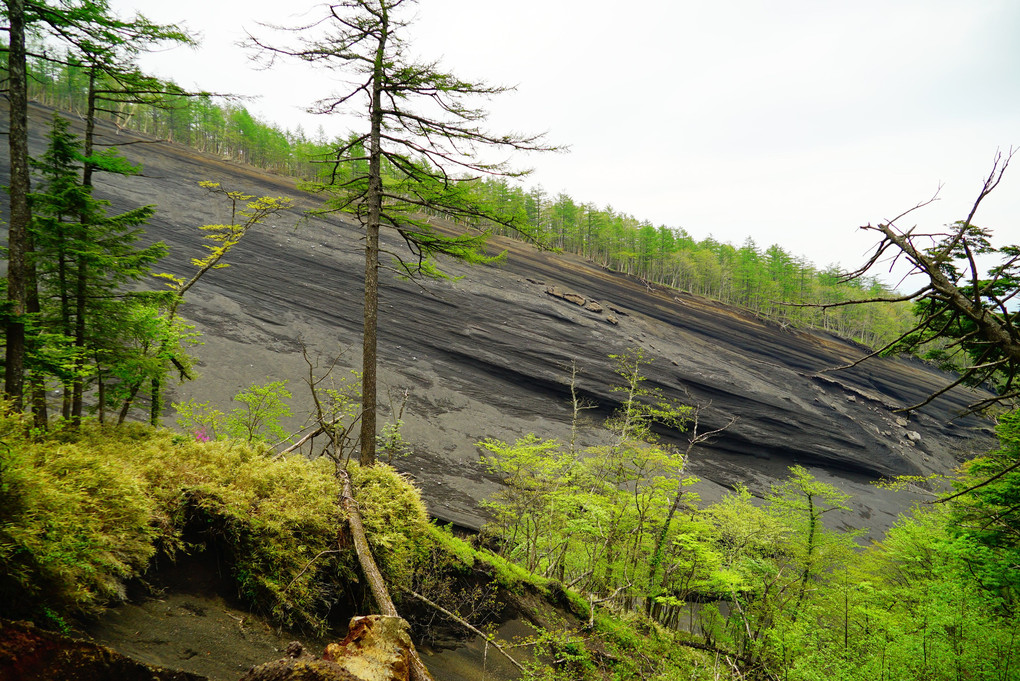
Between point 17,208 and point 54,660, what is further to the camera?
point 17,208

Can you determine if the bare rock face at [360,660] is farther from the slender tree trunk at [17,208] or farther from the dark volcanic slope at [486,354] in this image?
the dark volcanic slope at [486,354]

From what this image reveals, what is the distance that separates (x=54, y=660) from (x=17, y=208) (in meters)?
6.36

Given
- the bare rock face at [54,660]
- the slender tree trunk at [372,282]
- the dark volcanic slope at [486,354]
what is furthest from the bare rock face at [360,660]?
the dark volcanic slope at [486,354]

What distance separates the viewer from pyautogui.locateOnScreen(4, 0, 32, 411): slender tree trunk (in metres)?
5.50

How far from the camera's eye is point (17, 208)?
566 cm

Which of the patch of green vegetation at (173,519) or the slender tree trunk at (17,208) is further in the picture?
the slender tree trunk at (17,208)

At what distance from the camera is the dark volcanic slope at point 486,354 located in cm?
2162

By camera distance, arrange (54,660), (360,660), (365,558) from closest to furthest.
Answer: (54,660)
(360,660)
(365,558)

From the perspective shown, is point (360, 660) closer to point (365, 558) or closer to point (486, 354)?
point (365, 558)

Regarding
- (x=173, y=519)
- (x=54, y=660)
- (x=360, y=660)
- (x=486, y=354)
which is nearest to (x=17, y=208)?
(x=173, y=519)

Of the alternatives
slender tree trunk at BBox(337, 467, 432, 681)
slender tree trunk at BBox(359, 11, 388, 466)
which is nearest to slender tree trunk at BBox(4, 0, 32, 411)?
slender tree trunk at BBox(337, 467, 432, 681)

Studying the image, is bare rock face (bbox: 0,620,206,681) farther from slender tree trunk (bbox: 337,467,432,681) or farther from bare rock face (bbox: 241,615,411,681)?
slender tree trunk (bbox: 337,467,432,681)

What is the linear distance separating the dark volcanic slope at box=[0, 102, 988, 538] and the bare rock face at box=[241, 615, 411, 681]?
48.3 ft

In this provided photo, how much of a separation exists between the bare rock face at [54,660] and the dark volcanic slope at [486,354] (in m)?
15.6
